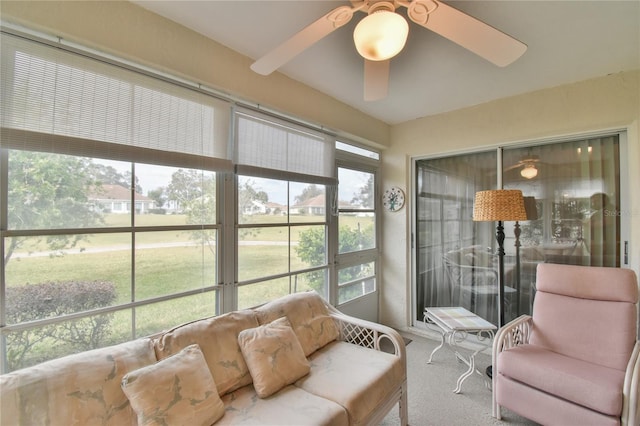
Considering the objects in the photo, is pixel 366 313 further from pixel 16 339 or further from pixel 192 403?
pixel 16 339

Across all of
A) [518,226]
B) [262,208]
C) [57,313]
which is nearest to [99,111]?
[57,313]

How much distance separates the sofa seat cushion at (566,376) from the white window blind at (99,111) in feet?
8.15

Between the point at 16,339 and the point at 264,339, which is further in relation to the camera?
the point at 264,339

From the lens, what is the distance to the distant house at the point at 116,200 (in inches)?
61.1

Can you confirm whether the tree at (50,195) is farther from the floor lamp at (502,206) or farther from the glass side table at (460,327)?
the floor lamp at (502,206)

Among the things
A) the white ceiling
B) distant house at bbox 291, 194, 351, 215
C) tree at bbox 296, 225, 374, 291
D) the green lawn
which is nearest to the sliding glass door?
the white ceiling

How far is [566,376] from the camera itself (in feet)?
5.63

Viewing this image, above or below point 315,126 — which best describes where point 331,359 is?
below

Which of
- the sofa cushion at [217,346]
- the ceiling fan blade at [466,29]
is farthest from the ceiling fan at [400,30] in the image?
the sofa cushion at [217,346]

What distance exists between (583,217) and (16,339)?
4.11m

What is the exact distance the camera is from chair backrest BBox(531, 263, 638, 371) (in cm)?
191

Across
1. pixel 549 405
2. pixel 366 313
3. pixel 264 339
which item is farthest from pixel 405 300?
pixel 264 339

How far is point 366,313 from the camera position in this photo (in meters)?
3.52

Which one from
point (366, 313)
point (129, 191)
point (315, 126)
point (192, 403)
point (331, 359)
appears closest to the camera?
point (192, 403)
